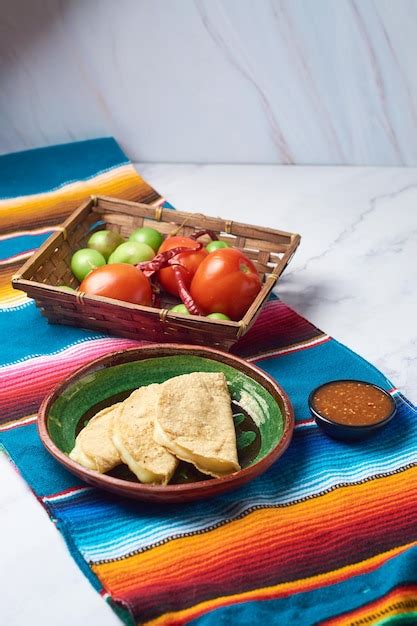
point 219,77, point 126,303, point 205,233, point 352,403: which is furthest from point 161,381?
point 219,77

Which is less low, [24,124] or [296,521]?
[24,124]

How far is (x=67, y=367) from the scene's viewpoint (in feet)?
4.42

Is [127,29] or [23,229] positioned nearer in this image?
[23,229]

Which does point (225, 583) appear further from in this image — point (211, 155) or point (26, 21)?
point (26, 21)

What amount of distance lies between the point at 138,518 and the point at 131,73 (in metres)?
1.31

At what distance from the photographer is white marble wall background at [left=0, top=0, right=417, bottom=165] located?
1883 millimetres

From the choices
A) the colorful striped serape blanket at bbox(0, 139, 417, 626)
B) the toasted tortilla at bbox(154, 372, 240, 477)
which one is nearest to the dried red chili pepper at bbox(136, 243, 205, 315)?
the colorful striped serape blanket at bbox(0, 139, 417, 626)

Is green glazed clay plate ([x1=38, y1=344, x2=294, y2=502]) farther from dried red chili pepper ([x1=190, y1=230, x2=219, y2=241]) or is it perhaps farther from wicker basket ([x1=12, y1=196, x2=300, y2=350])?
dried red chili pepper ([x1=190, y1=230, x2=219, y2=241])

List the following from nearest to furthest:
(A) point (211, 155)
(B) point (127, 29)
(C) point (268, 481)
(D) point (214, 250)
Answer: (C) point (268, 481), (D) point (214, 250), (B) point (127, 29), (A) point (211, 155)

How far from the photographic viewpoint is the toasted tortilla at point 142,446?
3.37 ft

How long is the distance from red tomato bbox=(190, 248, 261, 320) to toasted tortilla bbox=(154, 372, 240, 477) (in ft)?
0.76

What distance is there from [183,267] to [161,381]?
0.28 meters

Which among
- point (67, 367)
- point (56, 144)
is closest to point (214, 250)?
point (67, 367)

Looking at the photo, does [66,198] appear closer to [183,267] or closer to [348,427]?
[183,267]
